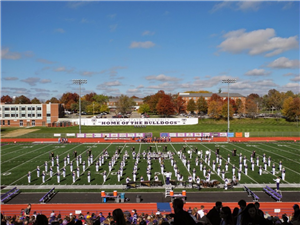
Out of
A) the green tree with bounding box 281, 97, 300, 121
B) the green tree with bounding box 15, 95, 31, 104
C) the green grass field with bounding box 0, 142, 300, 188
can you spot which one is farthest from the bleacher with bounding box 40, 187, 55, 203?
the green tree with bounding box 15, 95, 31, 104

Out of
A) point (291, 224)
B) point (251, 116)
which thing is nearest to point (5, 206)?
point (291, 224)

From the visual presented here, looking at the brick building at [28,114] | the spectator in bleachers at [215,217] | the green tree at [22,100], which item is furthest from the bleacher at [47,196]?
the green tree at [22,100]

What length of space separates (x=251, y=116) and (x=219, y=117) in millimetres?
10427

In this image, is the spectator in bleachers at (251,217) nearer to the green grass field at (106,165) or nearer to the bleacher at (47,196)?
the bleacher at (47,196)

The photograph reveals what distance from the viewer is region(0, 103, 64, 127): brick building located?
5894 cm

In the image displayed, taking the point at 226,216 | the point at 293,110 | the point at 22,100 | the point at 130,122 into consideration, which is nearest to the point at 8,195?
the point at 226,216

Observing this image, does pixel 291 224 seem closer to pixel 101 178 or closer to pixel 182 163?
pixel 101 178

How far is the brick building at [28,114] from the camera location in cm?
5894

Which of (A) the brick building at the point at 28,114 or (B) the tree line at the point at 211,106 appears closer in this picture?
(A) the brick building at the point at 28,114

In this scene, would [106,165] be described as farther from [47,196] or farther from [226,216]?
[226,216]

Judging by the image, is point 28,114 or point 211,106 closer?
point 28,114

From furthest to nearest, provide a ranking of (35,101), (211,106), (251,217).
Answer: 1. (35,101)
2. (211,106)
3. (251,217)

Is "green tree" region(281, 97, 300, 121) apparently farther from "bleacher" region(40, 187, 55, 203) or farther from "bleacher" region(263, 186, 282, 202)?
"bleacher" region(40, 187, 55, 203)

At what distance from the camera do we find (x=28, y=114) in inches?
2338
